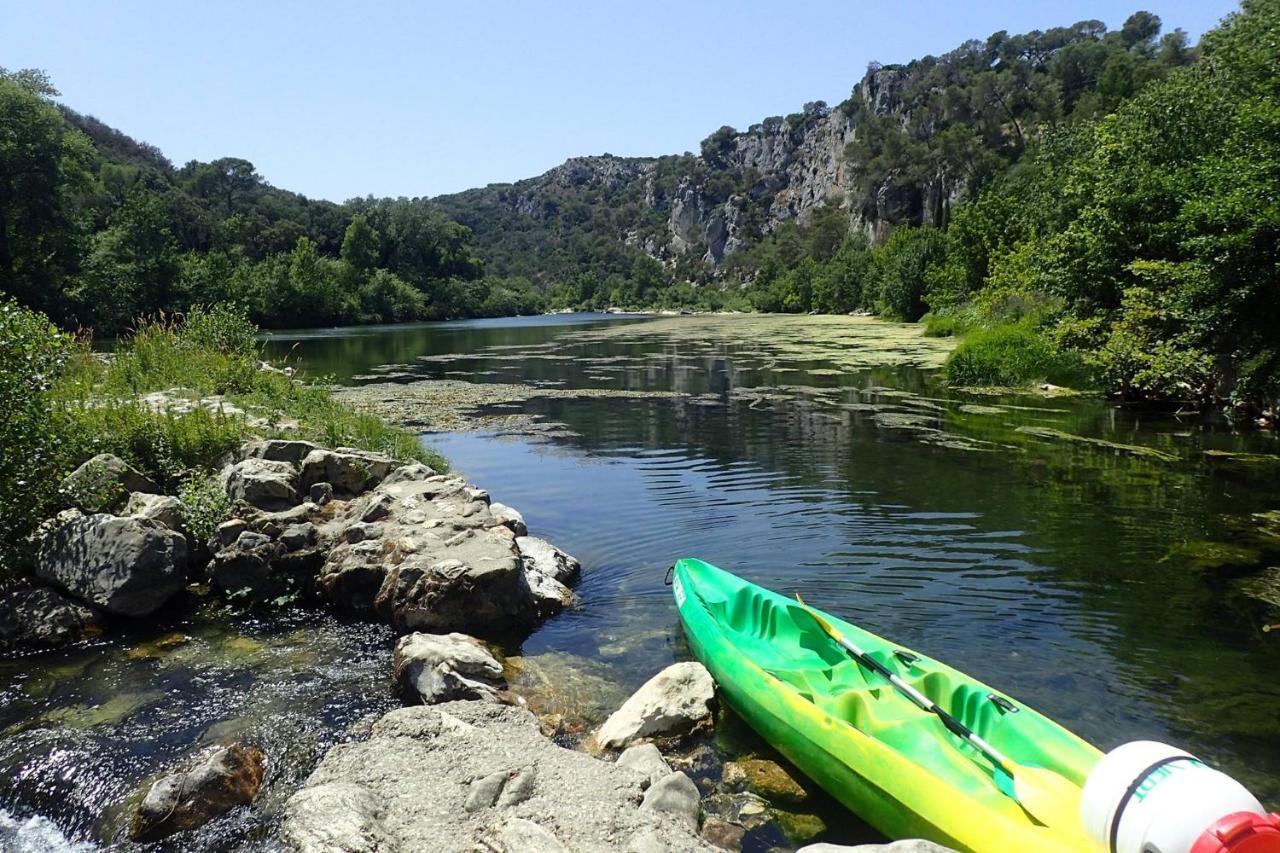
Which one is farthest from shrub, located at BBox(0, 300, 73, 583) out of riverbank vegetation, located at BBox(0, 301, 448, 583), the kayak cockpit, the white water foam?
the kayak cockpit

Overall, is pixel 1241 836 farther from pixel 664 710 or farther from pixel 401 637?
pixel 401 637

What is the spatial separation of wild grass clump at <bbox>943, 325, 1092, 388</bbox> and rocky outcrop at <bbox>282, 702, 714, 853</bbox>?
69.2ft

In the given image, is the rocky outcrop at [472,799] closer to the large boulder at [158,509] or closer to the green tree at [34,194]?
the large boulder at [158,509]

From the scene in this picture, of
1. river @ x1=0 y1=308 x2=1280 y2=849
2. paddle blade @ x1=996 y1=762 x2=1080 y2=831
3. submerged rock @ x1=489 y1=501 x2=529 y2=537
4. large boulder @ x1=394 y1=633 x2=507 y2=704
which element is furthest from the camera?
submerged rock @ x1=489 y1=501 x2=529 y2=537

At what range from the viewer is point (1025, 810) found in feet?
13.1

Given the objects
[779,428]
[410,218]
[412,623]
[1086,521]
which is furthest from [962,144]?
[412,623]

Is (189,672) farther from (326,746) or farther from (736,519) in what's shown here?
(736,519)

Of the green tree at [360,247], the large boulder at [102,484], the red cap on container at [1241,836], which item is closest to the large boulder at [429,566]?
the large boulder at [102,484]

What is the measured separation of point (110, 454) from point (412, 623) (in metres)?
4.65

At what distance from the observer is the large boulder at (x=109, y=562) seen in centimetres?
764

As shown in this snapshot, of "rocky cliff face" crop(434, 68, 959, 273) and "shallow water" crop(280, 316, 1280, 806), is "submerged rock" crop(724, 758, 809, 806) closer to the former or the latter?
"shallow water" crop(280, 316, 1280, 806)

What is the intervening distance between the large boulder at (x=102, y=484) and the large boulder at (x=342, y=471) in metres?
1.88

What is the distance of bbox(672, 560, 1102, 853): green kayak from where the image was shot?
4.04 m

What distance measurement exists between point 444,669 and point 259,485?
4645 millimetres
